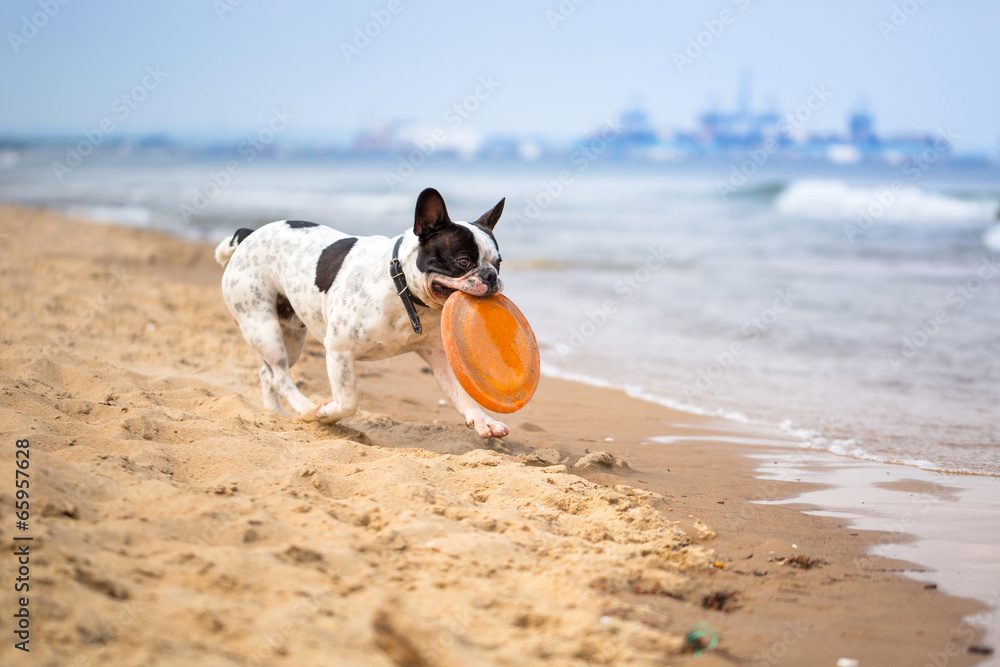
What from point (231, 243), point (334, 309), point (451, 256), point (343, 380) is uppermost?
point (231, 243)

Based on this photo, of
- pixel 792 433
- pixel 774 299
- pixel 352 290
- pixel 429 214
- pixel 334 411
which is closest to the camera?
pixel 429 214

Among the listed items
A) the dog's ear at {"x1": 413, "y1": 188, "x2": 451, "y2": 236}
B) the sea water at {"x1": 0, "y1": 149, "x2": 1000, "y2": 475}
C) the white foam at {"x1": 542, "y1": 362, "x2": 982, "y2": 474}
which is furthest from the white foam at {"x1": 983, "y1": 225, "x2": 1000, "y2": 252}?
the dog's ear at {"x1": 413, "y1": 188, "x2": 451, "y2": 236}

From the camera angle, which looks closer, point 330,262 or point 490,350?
point 490,350

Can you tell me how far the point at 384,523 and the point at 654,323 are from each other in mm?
7775

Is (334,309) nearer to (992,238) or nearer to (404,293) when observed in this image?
(404,293)

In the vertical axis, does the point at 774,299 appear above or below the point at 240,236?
below

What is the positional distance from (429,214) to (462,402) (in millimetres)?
1315

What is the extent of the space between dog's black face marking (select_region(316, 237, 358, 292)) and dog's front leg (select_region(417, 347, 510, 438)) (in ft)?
2.40

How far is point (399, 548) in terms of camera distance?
3299 mm

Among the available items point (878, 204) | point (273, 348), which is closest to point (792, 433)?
point (273, 348)

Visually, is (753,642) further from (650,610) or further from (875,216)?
(875,216)

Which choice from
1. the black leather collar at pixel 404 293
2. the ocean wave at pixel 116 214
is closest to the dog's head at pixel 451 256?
the black leather collar at pixel 404 293

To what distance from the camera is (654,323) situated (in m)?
10.8

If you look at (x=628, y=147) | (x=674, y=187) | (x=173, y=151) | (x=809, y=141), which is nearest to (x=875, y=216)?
(x=674, y=187)
